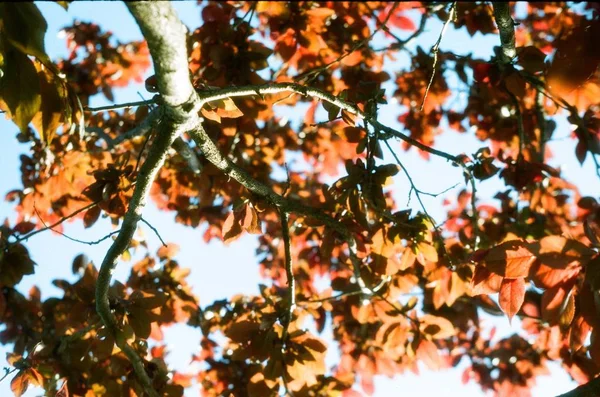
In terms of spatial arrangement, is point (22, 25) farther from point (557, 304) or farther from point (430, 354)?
point (430, 354)

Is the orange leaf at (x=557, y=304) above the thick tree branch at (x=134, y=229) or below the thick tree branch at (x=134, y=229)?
below

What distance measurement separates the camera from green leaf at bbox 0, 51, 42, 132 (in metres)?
1.01

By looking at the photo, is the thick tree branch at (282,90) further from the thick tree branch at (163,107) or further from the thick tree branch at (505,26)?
the thick tree branch at (505,26)

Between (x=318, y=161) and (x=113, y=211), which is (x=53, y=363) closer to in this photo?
(x=113, y=211)

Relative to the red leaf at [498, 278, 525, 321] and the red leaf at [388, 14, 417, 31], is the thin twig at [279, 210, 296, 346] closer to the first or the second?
the red leaf at [498, 278, 525, 321]

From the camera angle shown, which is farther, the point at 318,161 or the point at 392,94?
the point at 318,161

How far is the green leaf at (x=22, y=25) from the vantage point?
0.96 m

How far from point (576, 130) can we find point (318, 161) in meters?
2.55

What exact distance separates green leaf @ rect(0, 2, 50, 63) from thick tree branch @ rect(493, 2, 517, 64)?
1333 mm

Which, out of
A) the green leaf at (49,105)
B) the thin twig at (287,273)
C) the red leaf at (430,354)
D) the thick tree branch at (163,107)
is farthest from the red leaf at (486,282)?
the green leaf at (49,105)

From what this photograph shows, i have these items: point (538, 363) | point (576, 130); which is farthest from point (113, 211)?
point (538, 363)

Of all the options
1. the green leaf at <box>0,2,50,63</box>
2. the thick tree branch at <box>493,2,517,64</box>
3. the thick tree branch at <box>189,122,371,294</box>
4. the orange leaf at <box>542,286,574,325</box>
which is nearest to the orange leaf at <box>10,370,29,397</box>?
the thick tree branch at <box>189,122,371,294</box>

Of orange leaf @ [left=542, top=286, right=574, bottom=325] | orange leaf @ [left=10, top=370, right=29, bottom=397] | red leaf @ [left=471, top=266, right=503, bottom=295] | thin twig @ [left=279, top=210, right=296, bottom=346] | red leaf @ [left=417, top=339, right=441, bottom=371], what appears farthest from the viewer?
red leaf @ [left=417, top=339, right=441, bottom=371]

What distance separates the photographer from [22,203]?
132 inches
